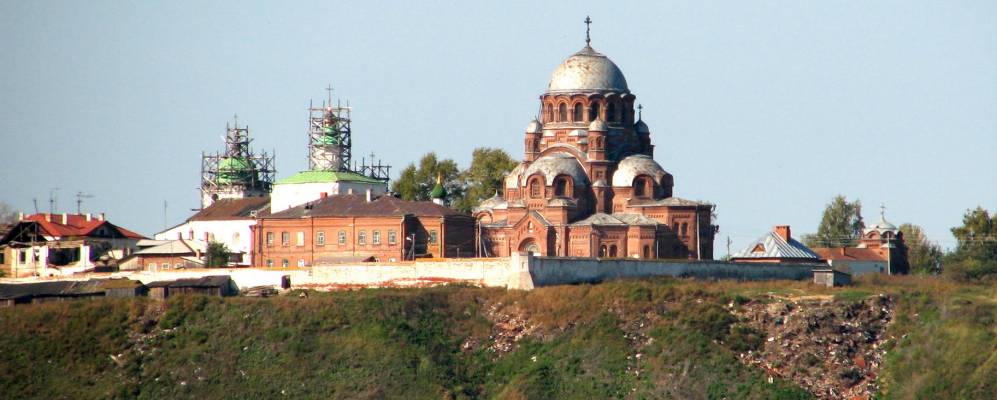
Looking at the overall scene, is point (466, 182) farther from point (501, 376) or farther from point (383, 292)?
point (501, 376)

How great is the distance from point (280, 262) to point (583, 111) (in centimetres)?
1462

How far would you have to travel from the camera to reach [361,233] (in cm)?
8069

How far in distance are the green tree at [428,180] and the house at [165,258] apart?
13.2 m

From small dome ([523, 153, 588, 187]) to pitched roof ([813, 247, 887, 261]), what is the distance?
53.3ft

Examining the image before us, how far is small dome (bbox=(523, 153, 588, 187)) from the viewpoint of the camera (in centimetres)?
8150

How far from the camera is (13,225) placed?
8631 centimetres

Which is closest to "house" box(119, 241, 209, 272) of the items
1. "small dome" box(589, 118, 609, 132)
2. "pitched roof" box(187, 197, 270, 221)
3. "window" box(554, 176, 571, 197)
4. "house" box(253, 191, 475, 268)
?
"house" box(253, 191, 475, 268)

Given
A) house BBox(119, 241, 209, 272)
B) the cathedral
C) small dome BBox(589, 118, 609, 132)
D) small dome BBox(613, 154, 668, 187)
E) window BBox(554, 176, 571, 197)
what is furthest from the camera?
house BBox(119, 241, 209, 272)

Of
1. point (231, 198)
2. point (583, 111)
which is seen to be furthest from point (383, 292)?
point (231, 198)

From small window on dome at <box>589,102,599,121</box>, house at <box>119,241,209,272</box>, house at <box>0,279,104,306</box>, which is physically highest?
small window on dome at <box>589,102,599,121</box>

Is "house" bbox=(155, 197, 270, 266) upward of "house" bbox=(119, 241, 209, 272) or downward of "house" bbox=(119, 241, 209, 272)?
upward

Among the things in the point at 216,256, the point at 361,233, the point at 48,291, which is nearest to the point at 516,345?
the point at 361,233

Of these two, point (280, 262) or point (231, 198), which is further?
point (231, 198)

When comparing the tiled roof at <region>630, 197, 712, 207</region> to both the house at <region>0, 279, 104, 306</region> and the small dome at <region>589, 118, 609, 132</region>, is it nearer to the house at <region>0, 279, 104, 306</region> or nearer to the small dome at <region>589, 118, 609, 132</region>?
the small dome at <region>589, 118, 609, 132</region>
